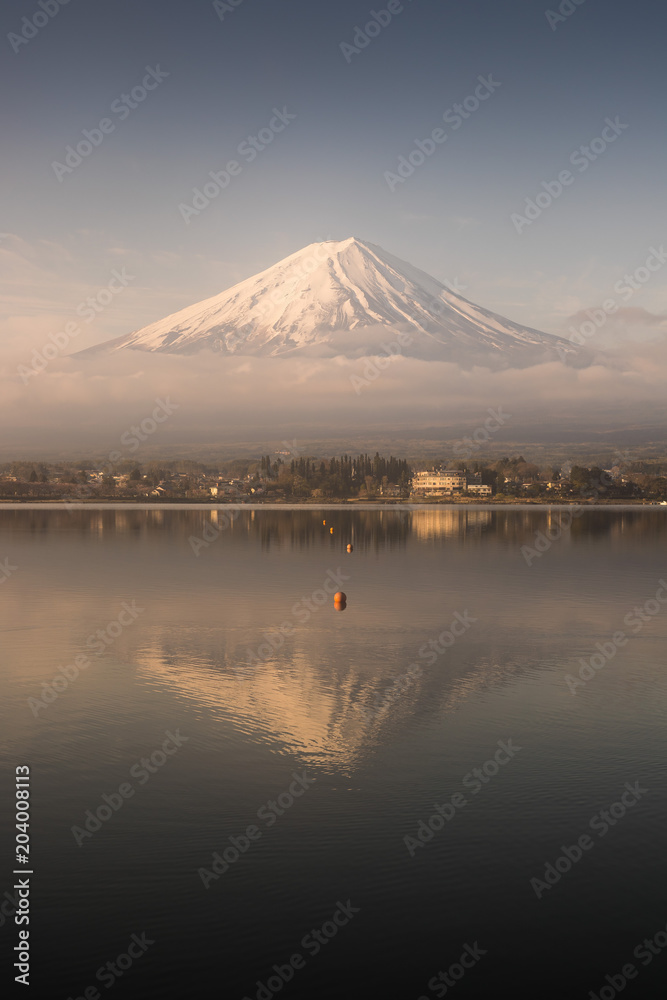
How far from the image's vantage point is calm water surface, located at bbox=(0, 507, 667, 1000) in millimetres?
10289

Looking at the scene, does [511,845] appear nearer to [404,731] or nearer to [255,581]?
[404,731]

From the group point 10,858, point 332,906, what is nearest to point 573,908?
point 332,906

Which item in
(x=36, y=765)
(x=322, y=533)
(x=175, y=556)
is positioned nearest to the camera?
(x=36, y=765)

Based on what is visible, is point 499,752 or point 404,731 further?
point 404,731

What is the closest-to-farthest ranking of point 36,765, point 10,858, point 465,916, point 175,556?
point 465,916 → point 10,858 → point 36,765 → point 175,556

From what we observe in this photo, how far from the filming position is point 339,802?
48.3ft

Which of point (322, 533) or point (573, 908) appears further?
point (322, 533)

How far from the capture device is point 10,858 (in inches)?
491

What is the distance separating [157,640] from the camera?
30688mm

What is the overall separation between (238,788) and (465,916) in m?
5.57

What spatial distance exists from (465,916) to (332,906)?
1735mm

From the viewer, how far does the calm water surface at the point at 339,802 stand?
10289 mm

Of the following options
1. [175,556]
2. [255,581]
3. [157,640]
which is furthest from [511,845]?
[175,556]

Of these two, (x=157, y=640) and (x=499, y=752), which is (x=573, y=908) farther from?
(x=157, y=640)
